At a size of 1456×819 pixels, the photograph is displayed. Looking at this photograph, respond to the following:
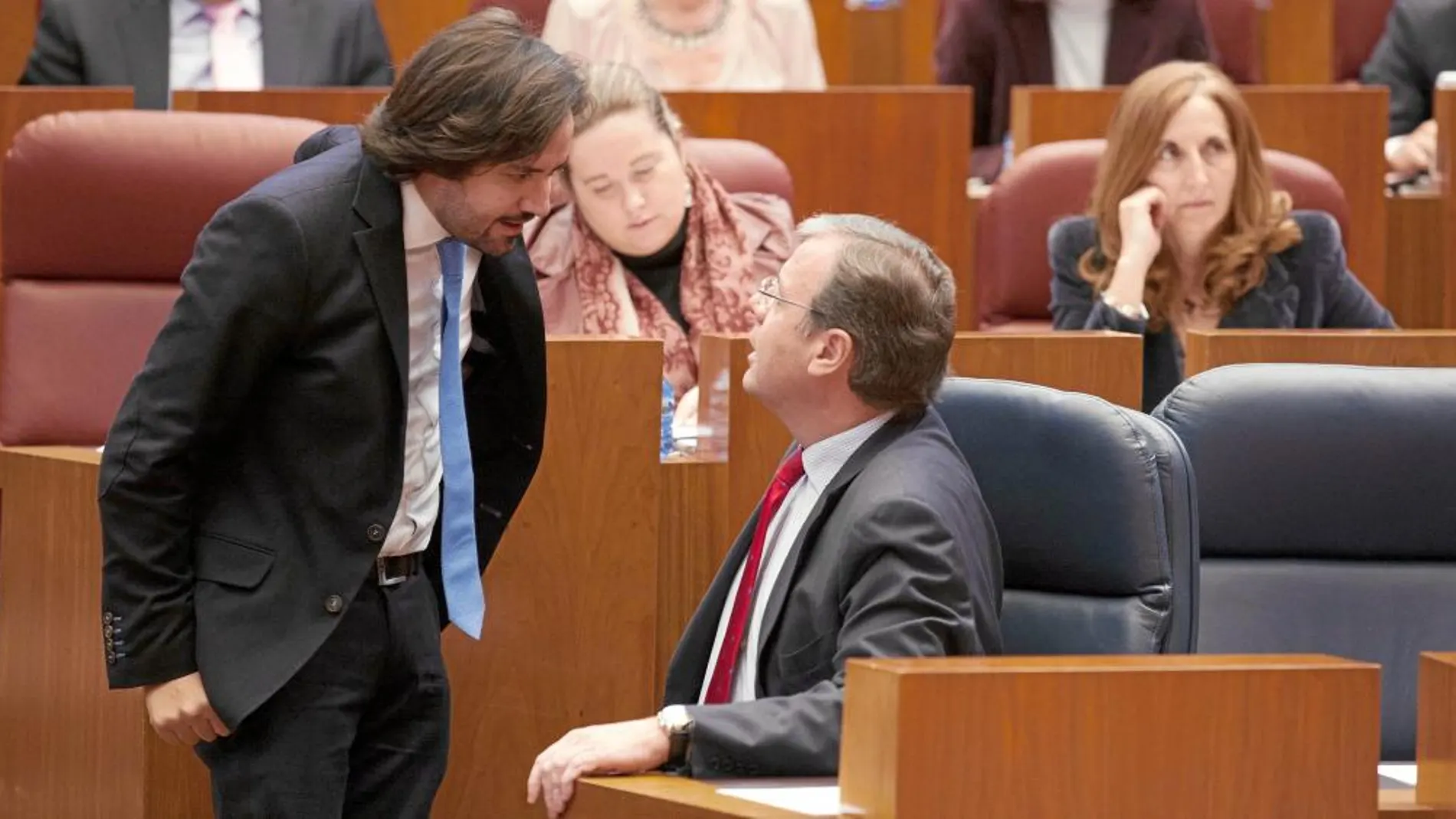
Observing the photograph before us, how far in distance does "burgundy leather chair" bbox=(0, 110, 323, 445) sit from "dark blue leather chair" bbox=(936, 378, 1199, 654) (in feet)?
4.55

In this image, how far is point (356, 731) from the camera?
1.82m

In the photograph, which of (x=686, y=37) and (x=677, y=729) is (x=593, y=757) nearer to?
(x=677, y=729)

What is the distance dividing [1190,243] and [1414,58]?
1465mm

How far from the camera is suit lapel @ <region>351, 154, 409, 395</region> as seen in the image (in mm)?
1728

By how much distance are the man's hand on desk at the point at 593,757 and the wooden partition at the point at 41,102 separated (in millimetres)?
2025

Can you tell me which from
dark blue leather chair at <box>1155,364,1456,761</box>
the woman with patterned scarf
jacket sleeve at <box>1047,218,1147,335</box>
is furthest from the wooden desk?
the woman with patterned scarf

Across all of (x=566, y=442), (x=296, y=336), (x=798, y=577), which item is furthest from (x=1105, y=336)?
(x=296, y=336)

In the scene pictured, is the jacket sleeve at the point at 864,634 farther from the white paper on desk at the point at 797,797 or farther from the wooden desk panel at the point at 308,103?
the wooden desk panel at the point at 308,103

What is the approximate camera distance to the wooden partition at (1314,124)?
3564 mm

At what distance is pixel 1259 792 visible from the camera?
1.31 metres

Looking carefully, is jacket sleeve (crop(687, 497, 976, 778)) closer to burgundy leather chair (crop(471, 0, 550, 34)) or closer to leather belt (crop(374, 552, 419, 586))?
leather belt (crop(374, 552, 419, 586))

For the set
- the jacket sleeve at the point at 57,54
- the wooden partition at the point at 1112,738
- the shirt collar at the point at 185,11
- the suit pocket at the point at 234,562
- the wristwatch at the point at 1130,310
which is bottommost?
the wooden partition at the point at 1112,738

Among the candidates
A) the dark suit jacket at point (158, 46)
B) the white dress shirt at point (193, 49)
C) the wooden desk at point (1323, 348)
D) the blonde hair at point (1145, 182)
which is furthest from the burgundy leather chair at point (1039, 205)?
the white dress shirt at point (193, 49)

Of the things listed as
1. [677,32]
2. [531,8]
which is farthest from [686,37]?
[531,8]
